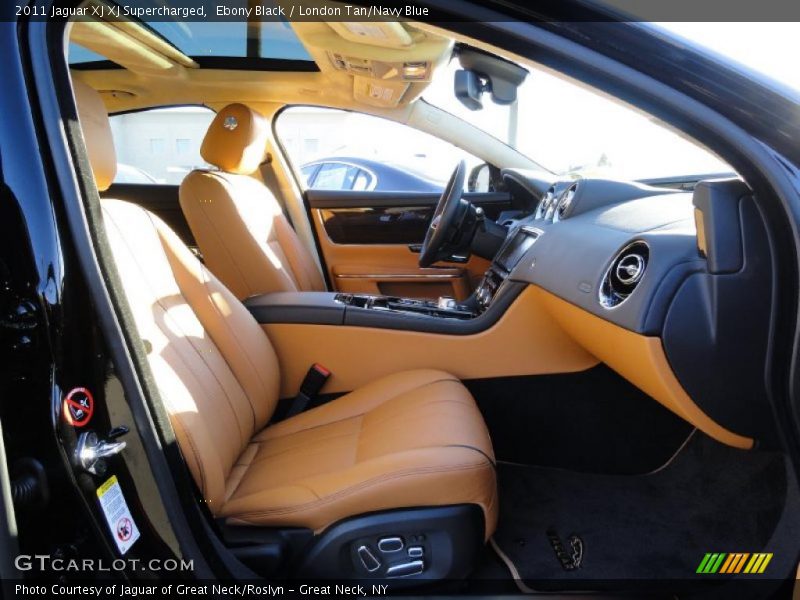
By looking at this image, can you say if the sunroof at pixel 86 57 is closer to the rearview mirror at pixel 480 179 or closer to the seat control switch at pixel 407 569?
the rearview mirror at pixel 480 179

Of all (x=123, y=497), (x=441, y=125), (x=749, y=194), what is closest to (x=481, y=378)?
(x=749, y=194)

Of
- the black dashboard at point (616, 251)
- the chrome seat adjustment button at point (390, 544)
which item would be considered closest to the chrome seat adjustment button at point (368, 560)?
the chrome seat adjustment button at point (390, 544)

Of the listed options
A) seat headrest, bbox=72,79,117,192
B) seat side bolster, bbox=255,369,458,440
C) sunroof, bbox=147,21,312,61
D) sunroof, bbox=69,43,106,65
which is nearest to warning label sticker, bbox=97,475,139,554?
seat headrest, bbox=72,79,117,192

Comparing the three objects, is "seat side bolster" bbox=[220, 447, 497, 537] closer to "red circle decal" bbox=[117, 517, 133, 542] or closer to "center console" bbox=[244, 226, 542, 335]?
"red circle decal" bbox=[117, 517, 133, 542]

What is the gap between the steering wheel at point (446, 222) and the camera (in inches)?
88.3

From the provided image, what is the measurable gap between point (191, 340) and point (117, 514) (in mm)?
503

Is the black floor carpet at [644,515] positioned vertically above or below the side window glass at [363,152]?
below

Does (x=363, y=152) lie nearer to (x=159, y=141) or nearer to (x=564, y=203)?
(x=159, y=141)

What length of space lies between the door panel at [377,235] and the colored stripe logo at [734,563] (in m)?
1.96

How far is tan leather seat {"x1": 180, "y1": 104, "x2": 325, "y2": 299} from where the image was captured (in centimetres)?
228

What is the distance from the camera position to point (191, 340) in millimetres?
1353

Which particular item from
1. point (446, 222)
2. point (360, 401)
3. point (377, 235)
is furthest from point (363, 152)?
point (360, 401)

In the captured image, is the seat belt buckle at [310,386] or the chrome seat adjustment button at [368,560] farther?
the seat belt buckle at [310,386]

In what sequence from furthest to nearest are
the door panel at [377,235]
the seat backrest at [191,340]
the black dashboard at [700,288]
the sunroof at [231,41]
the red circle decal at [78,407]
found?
the door panel at [377,235], the sunroof at [231,41], the seat backrest at [191,340], the black dashboard at [700,288], the red circle decal at [78,407]
